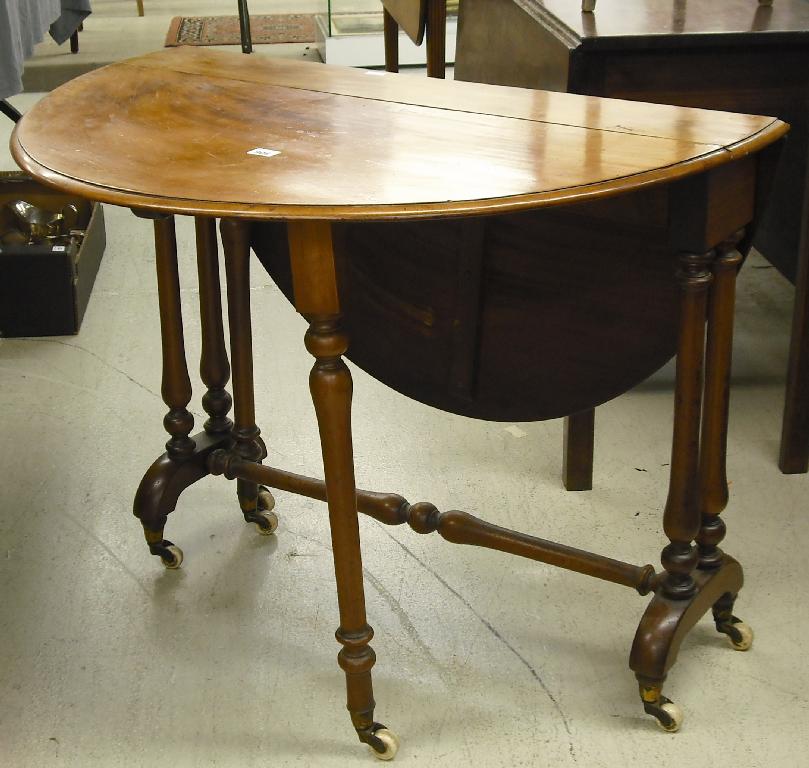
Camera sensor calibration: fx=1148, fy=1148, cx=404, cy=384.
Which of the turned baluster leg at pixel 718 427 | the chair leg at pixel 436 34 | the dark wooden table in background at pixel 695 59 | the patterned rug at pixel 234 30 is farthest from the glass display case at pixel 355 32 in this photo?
the turned baluster leg at pixel 718 427

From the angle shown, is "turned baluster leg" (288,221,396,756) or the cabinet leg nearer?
"turned baluster leg" (288,221,396,756)

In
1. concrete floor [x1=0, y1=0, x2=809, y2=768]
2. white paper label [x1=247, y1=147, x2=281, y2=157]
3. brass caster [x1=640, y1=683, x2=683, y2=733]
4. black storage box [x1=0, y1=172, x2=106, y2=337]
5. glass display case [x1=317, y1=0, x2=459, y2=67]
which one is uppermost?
white paper label [x1=247, y1=147, x2=281, y2=157]

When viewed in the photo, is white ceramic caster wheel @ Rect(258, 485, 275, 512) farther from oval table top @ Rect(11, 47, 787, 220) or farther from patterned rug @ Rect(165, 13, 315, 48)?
patterned rug @ Rect(165, 13, 315, 48)

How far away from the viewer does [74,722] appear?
5.44 ft

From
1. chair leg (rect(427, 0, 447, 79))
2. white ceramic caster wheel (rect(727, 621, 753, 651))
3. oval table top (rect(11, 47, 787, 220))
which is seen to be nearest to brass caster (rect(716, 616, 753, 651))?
white ceramic caster wheel (rect(727, 621, 753, 651))

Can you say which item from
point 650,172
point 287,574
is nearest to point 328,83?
point 650,172

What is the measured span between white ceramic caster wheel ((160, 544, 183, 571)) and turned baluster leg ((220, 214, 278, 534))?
16cm

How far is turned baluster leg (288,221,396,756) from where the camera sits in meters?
1.34

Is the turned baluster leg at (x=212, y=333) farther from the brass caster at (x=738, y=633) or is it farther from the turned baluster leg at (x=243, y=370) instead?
the brass caster at (x=738, y=633)

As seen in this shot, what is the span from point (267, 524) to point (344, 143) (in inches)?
35.4

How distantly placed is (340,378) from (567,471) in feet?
3.01

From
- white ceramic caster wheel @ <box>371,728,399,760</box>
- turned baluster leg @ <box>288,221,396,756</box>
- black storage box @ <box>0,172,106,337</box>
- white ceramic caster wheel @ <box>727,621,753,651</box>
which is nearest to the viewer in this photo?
turned baluster leg @ <box>288,221,396,756</box>

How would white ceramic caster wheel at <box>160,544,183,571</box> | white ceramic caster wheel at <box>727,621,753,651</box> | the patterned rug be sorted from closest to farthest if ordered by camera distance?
white ceramic caster wheel at <box>727,621,753,651</box>, white ceramic caster wheel at <box>160,544,183,571</box>, the patterned rug

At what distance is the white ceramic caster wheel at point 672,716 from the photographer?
1.62m
